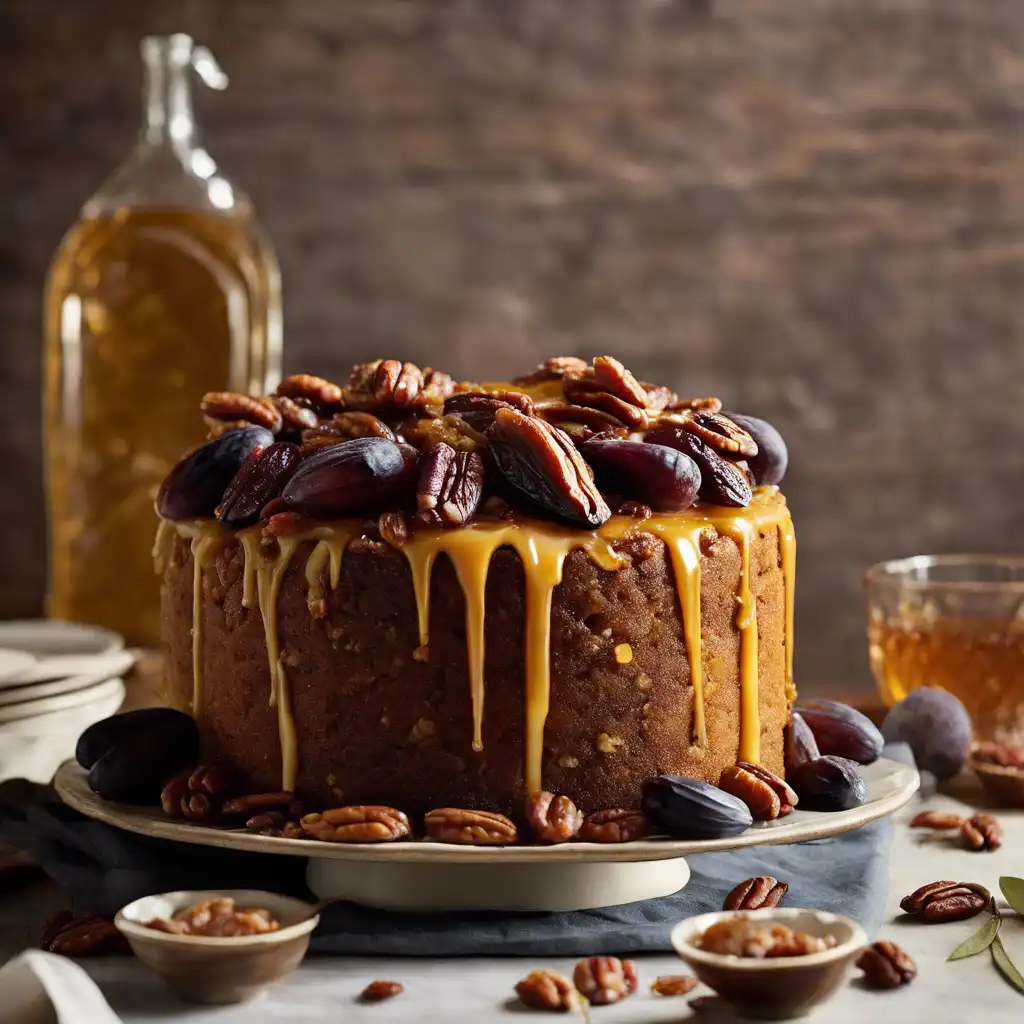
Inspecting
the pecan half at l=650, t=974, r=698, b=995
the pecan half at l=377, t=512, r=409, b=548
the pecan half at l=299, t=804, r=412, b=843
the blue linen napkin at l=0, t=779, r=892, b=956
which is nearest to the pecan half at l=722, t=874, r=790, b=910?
the blue linen napkin at l=0, t=779, r=892, b=956

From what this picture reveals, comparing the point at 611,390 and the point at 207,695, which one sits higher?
the point at 611,390

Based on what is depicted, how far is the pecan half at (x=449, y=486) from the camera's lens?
1112mm

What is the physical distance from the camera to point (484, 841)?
107 centimetres

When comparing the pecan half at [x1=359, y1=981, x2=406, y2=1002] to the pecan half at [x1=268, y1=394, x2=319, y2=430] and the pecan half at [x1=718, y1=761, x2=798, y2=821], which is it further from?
the pecan half at [x1=268, y1=394, x2=319, y2=430]

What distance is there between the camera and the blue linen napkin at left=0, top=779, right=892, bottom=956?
108 cm

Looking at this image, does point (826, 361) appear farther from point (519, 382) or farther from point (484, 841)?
point (484, 841)

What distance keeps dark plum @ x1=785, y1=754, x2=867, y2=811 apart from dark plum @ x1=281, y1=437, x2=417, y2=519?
40cm

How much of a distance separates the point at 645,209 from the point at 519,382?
1274 millimetres

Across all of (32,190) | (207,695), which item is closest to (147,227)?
(32,190)

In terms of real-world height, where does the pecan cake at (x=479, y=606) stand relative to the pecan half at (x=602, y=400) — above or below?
below

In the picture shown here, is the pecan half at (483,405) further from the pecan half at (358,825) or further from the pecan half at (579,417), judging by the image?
the pecan half at (358,825)

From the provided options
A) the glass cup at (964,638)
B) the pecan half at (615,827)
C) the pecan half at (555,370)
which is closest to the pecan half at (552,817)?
the pecan half at (615,827)

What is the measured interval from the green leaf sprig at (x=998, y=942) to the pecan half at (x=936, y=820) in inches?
10.1

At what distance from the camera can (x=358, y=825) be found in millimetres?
1065
